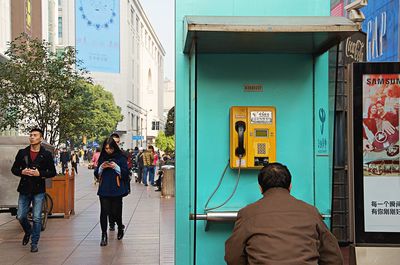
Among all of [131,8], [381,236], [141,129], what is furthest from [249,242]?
[141,129]

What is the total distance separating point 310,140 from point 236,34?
153 cm

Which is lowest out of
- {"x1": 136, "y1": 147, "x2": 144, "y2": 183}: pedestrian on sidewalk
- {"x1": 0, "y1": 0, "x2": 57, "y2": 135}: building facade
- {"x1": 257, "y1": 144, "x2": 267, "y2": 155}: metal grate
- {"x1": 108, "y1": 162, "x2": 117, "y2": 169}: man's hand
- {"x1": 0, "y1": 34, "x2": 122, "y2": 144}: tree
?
{"x1": 136, "y1": 147, "x2": 144, "y2": 183}: pedestrian on sidewalk

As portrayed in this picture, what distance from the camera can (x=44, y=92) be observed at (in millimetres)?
14828

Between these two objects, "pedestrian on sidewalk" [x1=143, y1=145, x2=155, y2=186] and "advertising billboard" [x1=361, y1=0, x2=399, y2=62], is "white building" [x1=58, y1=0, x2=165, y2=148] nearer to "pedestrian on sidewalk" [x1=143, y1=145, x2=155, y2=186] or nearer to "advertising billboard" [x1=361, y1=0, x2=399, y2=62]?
"pedestrian on sidewalk" [x1=143, y1=145, x2=155, y2=186]

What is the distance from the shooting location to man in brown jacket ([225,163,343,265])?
3.41 metres

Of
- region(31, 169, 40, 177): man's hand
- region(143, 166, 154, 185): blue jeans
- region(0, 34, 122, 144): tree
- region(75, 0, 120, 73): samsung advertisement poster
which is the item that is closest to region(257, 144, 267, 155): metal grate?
region(31, 169, 40, 177): man's hand

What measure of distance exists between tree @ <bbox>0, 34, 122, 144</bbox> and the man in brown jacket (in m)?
11.6

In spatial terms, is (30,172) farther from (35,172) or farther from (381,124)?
(381,124)

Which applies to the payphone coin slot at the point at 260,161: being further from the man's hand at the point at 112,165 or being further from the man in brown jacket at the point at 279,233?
the man's hand at the point at 112,165

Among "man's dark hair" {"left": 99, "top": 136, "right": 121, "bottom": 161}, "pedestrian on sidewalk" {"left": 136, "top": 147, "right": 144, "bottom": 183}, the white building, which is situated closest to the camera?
"man's dark hair" {"left": 99, "top": 136, "right": 121, "bottom": 161}

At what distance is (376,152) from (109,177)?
5144 mm

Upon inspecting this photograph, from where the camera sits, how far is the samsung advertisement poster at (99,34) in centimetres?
9894

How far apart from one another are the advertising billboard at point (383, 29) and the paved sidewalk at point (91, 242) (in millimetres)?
6231

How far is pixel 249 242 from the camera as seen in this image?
11.6 feet
